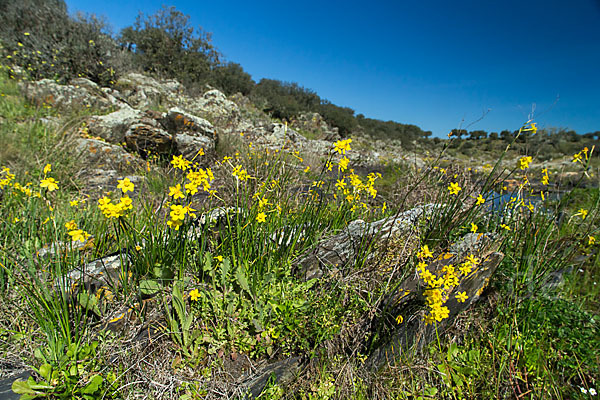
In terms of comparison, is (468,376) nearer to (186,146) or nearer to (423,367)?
(423,367)

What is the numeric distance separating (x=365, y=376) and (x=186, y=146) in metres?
5.43

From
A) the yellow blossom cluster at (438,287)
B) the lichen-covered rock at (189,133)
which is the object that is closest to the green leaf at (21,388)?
the yellow blossom cluster at (438,287)

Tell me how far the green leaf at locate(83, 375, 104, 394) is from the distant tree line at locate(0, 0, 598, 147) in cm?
313

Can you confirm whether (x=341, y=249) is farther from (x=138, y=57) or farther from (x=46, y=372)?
(x=138, y=57)

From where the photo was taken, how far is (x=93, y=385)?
1490 millimetres

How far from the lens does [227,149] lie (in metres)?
6.38

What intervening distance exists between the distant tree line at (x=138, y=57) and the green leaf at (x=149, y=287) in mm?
2764

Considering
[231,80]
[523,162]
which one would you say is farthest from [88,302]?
[231,80]

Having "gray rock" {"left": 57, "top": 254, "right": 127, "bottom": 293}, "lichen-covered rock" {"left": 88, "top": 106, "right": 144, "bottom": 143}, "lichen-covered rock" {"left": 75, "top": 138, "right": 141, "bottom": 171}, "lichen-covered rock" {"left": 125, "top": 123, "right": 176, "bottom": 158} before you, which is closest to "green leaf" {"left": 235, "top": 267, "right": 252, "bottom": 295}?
"gray rock" {"left": 57, "top": 254, "right": 127, "bottom": 293}

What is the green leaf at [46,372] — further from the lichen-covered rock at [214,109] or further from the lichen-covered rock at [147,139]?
the lichen-covered rock at [214,109]

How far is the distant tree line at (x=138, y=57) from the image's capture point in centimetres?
852

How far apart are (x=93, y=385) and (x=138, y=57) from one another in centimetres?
1678

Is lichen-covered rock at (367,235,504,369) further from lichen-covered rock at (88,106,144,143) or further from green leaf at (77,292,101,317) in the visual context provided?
lichen-covered rock at (88,106,144,143)

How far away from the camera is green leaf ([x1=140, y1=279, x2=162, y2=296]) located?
186cm
